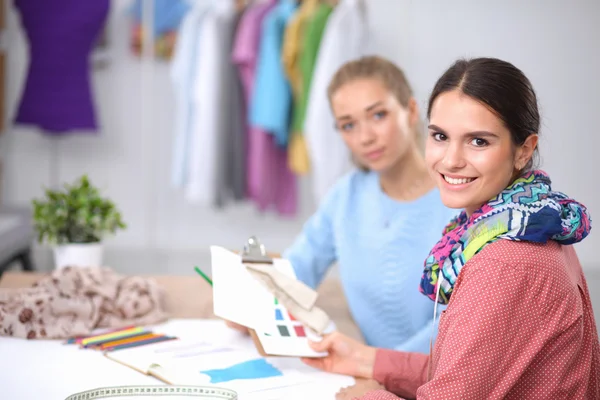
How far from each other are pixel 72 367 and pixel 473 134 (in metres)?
0.85

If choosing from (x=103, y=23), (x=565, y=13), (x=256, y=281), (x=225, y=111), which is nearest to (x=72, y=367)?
(x=256, y=281)

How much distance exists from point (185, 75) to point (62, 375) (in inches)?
134

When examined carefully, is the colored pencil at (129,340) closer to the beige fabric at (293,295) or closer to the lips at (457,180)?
the beige fabric at (293,295)

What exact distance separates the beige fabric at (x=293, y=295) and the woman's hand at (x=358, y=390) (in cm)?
21

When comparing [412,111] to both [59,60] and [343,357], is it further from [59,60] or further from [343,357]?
[59,60]

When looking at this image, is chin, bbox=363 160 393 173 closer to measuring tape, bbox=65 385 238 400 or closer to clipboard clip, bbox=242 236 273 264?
clipboard clip, bbox=242 236 273 264

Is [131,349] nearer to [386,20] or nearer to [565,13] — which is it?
[386,20]

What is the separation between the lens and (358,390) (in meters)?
1.40

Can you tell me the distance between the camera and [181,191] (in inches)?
205

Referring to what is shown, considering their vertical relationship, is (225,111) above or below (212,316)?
above

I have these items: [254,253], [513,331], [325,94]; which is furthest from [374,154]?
[325,94]

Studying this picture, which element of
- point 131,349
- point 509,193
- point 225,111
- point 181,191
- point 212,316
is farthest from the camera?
point 181,191

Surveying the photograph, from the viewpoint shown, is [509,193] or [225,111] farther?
[225,111]

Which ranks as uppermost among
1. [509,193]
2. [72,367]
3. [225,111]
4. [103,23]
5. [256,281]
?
[103,23]
